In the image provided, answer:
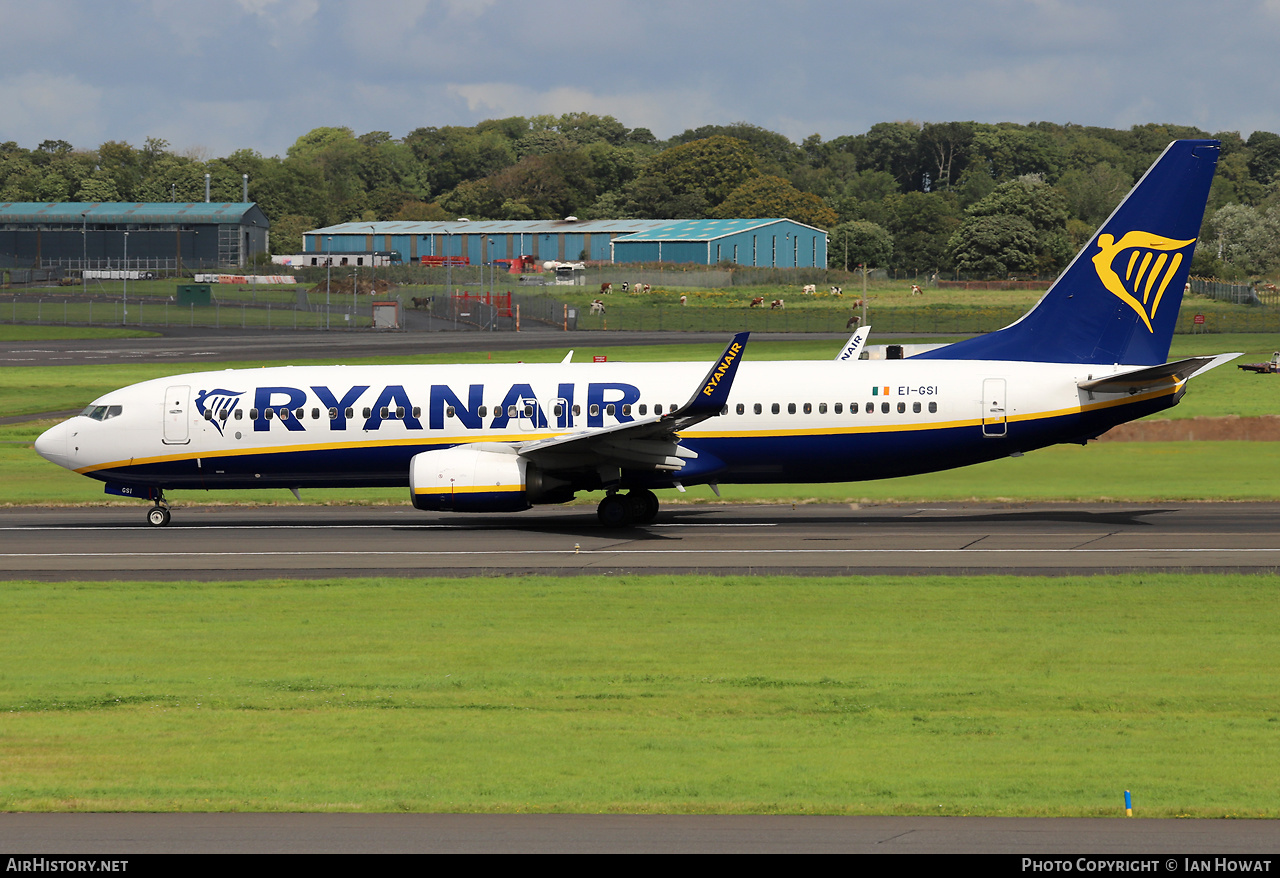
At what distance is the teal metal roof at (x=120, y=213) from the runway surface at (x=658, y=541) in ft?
510

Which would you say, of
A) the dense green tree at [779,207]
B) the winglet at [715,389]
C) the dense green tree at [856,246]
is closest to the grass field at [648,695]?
the winglet at [715,389]

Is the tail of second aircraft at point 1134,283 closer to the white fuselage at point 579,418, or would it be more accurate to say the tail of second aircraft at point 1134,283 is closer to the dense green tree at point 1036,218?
the white fuselage at point 579,418

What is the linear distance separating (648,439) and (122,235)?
170m

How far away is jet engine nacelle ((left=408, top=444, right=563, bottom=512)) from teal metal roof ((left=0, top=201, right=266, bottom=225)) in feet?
540

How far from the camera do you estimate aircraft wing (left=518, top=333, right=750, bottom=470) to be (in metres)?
31.4

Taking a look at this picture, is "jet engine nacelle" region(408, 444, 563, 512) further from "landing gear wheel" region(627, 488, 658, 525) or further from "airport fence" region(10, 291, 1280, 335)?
"airport fence" region(10, 291, 1280, 335)

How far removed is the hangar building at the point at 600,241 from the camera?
17025 centimetres

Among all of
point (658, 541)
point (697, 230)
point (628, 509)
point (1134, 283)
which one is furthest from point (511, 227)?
point (658, 541)

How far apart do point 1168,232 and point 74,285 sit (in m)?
159

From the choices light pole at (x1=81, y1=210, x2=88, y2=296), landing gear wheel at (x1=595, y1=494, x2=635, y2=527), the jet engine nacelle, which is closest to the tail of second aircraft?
landing gear wheel at (x1=595, y1=494, x2=635, y2=527)

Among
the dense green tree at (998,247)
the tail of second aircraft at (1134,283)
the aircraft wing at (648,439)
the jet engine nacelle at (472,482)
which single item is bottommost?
the jet engine nacelle at (472,482)

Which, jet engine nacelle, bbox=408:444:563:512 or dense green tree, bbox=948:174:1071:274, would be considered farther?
dense green tree, bbox=948:174:1071:274

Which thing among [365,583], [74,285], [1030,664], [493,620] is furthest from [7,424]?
[74,285]

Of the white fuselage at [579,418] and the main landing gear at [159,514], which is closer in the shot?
the white fuselage at [579,418]
